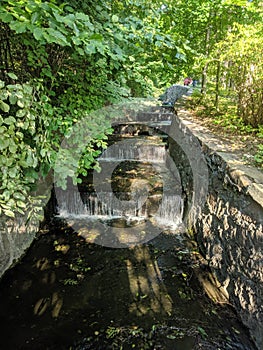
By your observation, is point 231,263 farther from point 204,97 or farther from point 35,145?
point 204,97

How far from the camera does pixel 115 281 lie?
3.35 metres

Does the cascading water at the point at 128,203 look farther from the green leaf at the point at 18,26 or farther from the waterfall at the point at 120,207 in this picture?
the green leaf at the point at 18,26

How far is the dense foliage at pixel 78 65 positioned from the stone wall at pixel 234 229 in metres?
1.48

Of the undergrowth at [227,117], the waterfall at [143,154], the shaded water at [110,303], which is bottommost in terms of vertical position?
the shaded water at [110,303]

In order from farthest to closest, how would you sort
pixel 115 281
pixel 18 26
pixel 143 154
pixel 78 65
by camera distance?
pixel 143 154 → pixel 115 281 → pixel 78 65 → pixel 18 26

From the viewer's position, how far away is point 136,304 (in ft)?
9.87

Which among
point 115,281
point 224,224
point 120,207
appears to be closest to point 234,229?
point 224,224

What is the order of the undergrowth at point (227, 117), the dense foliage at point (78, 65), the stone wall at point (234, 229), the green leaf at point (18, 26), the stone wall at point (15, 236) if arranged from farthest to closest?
the undergrowth at point (227, 117), the stone wall at point (15, 236), the stone wall at point (234, 229), the dense foliage at point (78, 65), the green leaf at point (18, 26)

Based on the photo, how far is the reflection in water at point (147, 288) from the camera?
116 inches

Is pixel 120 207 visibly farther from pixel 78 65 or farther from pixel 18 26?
pixel 18 26

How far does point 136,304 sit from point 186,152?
302cm

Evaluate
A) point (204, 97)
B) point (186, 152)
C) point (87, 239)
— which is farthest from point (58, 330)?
point (204, 97)

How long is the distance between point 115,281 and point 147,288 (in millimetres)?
450

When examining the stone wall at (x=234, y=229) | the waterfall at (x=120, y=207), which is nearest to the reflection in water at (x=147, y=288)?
the stone wall at (x=234, y=229)
